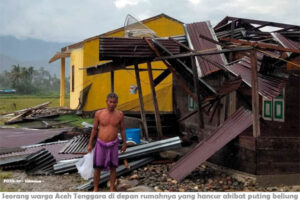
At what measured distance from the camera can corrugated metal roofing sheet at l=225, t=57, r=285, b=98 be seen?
5.91 meters

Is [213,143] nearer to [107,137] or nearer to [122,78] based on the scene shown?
[107,137]

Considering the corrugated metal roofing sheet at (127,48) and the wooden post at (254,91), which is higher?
the corrugated metal roofing sheet at (127,48)

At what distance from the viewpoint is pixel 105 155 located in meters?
5.36

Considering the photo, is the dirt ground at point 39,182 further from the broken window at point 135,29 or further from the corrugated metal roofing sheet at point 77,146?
the broken window at point 135,29

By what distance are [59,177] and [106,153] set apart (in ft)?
6.46

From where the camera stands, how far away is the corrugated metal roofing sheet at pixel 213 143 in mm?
5977

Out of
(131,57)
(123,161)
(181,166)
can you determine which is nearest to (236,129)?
(181,166)

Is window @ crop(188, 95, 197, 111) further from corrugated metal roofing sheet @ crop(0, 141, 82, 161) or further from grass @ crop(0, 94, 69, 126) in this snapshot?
grass @ crop(0, 94, 69, 126)

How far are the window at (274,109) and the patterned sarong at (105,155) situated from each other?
3.29 m

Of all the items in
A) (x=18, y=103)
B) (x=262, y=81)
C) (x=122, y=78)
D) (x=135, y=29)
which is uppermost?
(x=135, y=29)

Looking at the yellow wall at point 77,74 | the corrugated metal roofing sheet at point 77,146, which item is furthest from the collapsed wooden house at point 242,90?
the yellow wall at point 77,74

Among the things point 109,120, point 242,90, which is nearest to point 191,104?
point 242,90

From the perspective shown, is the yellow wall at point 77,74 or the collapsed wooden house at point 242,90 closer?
the collapsed wooden house at point 242,90

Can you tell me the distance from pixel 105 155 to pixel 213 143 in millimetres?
2104
